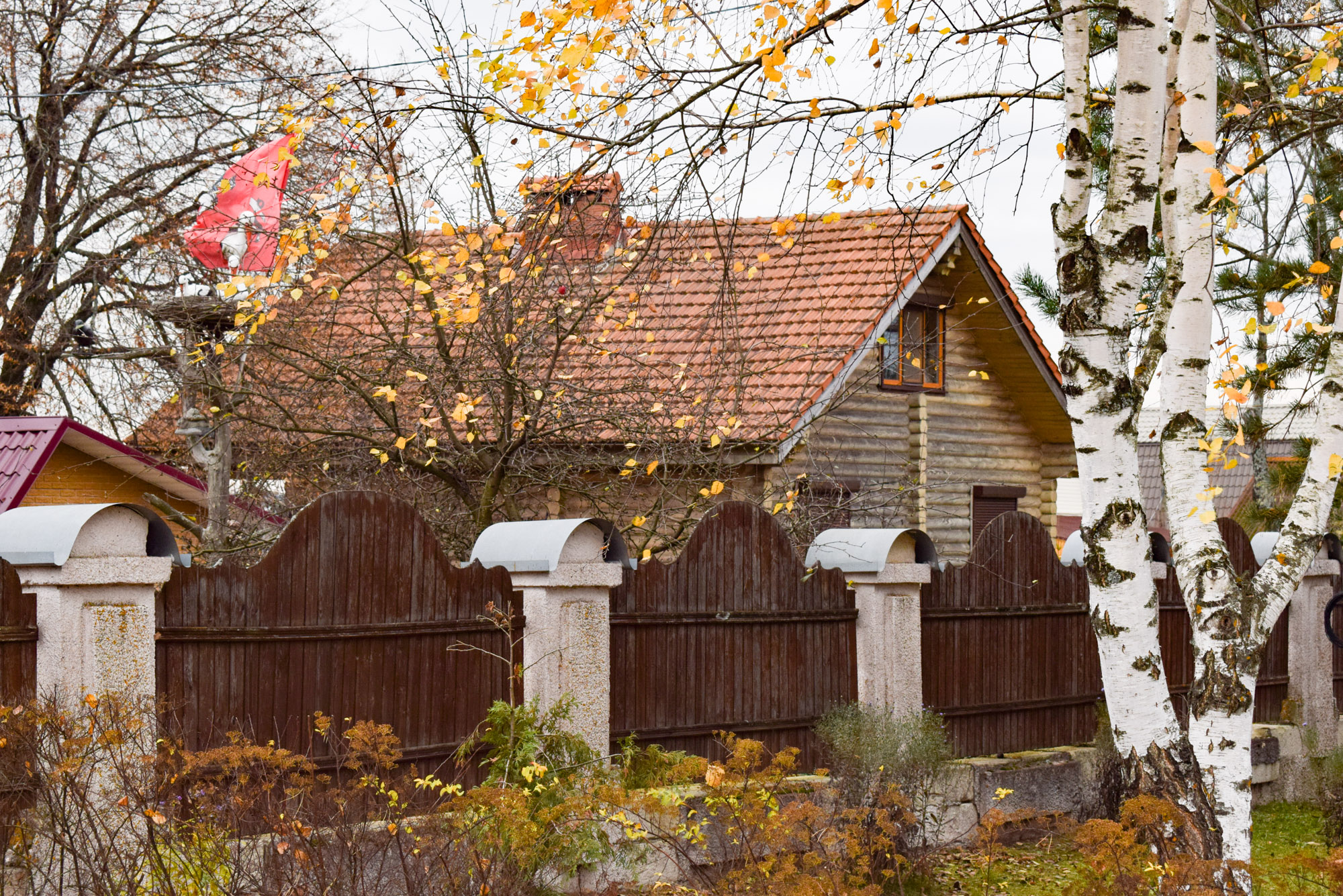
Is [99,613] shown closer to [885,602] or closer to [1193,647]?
[885,602]

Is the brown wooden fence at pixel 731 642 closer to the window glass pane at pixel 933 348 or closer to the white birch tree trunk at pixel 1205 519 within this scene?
the white birch tree trunk at pixel 1205 519

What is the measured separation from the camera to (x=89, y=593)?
18.2 ft

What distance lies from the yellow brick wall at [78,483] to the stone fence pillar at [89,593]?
339 inches

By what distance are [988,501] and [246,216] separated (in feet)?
40.2

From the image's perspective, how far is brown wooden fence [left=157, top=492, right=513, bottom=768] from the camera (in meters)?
6.05

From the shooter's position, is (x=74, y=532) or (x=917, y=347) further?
(x=917, y=347)

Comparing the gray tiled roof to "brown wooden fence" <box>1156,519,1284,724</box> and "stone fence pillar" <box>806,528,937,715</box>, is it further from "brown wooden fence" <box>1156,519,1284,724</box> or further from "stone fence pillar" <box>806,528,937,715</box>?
"stone fence pillar" <box>806,528,937,715</box>

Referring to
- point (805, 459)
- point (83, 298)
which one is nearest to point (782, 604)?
point (805, 459)

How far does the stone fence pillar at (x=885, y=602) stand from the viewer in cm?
860

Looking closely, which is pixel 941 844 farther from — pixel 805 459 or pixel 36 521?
pixel 805 459

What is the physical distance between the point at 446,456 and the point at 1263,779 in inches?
272

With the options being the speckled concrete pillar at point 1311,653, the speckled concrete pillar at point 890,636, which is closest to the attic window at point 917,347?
the speckled concrete pillar at point 1311,653

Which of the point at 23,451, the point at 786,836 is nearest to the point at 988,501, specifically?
the point at 23,451

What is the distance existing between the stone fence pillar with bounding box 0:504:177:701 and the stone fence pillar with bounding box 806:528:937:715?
4268mm
